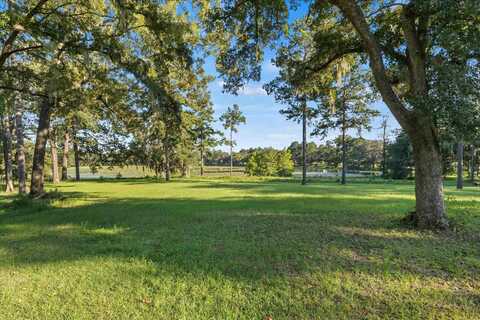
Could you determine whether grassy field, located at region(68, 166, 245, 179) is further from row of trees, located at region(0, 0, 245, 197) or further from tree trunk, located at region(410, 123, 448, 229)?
tree trunk, located at region(410, 123, 448, 229)

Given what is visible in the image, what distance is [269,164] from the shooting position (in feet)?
157

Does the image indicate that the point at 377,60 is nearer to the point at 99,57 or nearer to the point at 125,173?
the point at 99,57

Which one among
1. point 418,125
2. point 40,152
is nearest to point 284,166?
point 40,152

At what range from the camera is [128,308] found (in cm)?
262

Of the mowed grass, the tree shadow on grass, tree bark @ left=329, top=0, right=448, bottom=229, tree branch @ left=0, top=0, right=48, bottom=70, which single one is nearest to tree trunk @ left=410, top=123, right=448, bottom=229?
tree bark @ left=329, top=0, right=448, bottom=229

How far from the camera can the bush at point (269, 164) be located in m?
47.2

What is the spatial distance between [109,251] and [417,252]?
4.84 meters

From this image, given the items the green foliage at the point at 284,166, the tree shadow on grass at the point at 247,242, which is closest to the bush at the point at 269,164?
the green foliage at the point at 284,166

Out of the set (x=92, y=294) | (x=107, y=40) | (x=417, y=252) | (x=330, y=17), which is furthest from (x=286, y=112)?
(x=92, y=294)

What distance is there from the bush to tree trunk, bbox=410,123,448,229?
41223 mm

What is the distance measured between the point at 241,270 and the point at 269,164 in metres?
44.6

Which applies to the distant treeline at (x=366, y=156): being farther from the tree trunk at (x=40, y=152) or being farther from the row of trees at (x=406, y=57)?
the tree trunk at (x=40, y=152)

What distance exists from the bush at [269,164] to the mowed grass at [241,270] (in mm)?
40892

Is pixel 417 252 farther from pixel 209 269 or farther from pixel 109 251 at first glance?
pixel 109 251
